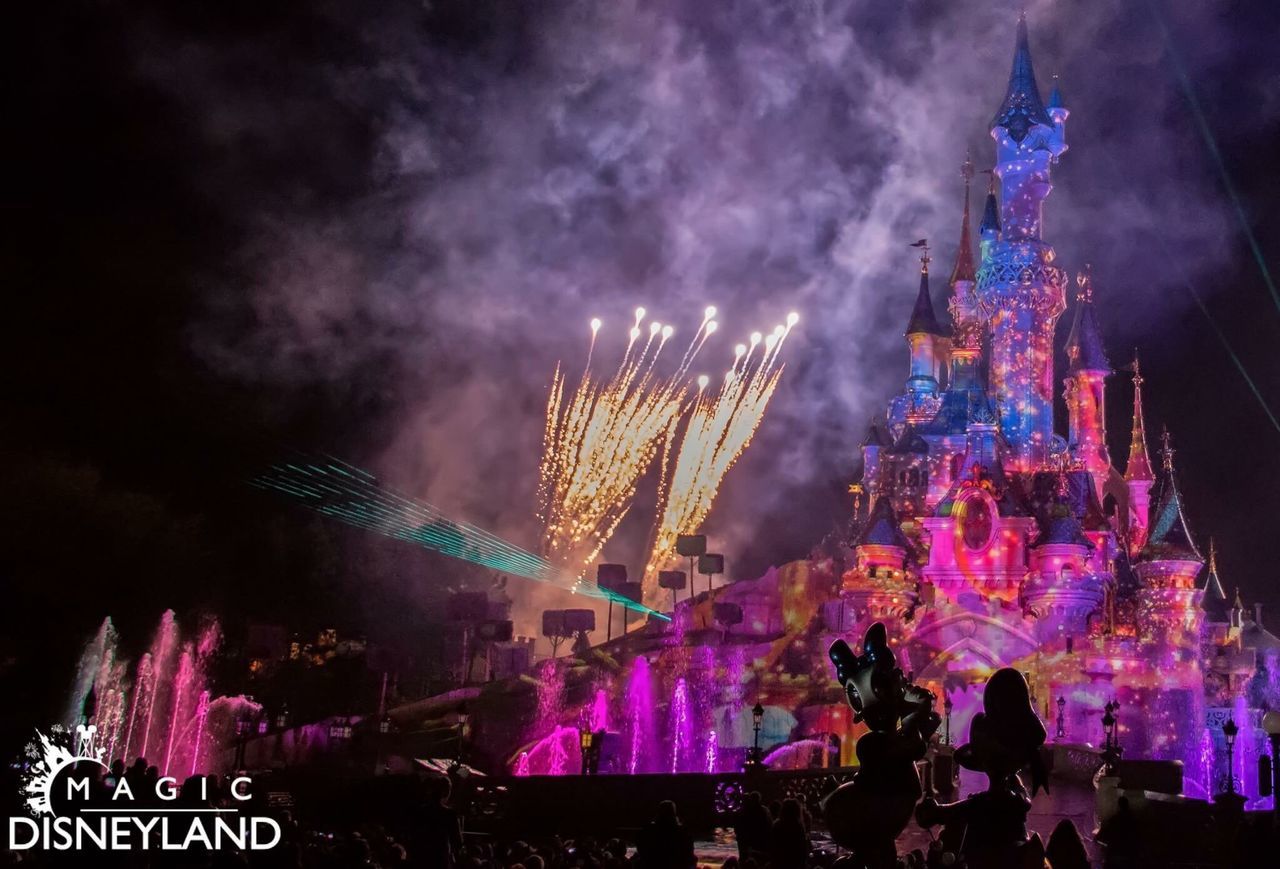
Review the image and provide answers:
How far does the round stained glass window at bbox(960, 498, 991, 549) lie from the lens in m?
61.6

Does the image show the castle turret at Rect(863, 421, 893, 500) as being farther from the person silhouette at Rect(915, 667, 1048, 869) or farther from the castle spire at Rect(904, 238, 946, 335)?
the person silhouette at Rect(915, 667, 1048, 869)

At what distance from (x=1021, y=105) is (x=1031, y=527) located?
2581 cm

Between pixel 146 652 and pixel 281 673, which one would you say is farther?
pixel 281 673

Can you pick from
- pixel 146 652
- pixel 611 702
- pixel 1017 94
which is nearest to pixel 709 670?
pixel 611 702

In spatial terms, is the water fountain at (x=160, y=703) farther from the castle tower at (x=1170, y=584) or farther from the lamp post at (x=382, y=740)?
the castle tower at (x=1170, y=584)

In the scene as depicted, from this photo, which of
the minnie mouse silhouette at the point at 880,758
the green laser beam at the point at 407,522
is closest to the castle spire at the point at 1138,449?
the green laser beam at the point at 407,522

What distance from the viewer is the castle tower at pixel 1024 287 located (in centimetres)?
6912

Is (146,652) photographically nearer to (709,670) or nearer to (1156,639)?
(709,670)

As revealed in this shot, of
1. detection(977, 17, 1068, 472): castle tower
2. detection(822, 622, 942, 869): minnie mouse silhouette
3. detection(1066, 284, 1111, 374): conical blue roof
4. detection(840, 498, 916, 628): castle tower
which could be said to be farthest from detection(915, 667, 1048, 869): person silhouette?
detection(1066, 284, 1111, 374): conical blue roof

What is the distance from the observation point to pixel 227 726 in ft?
181

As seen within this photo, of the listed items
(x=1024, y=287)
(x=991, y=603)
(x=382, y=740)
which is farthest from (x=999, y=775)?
(x=1024, y=287)

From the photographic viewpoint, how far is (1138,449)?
7144cm

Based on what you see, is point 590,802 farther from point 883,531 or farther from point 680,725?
point 883,531

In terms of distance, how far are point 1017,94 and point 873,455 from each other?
22552 millimetres
